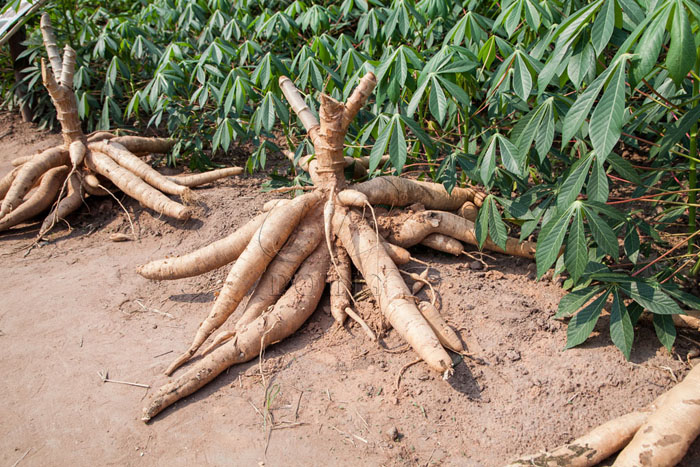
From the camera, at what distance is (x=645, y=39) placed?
1425 millimetres

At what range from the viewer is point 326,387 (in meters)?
2.05

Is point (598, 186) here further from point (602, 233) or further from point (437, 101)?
point (437, 101)

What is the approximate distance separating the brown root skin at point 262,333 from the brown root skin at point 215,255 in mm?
330

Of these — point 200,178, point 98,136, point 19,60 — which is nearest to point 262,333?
point 200,178

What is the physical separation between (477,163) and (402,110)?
774 mm

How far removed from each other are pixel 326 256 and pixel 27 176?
2.58m

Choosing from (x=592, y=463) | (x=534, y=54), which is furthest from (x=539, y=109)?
(x=592, y=463)

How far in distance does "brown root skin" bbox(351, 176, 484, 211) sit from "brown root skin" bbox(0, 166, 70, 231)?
2616 mm

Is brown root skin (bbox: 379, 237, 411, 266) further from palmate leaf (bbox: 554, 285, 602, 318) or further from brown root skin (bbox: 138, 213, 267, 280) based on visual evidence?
palmate leaf (bbox: 554, 285, 602, 318)

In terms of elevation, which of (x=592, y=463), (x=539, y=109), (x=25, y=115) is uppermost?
(x=539, y=109)

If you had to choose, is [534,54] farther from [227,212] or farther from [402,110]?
[227,212]

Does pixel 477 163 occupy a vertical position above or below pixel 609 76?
below

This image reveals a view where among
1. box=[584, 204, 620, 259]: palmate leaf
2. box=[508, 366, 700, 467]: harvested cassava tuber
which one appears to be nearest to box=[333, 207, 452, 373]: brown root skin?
box=[508, 366, 700, 467]: harvested cassava tuber

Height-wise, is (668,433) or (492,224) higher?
(492,224)
